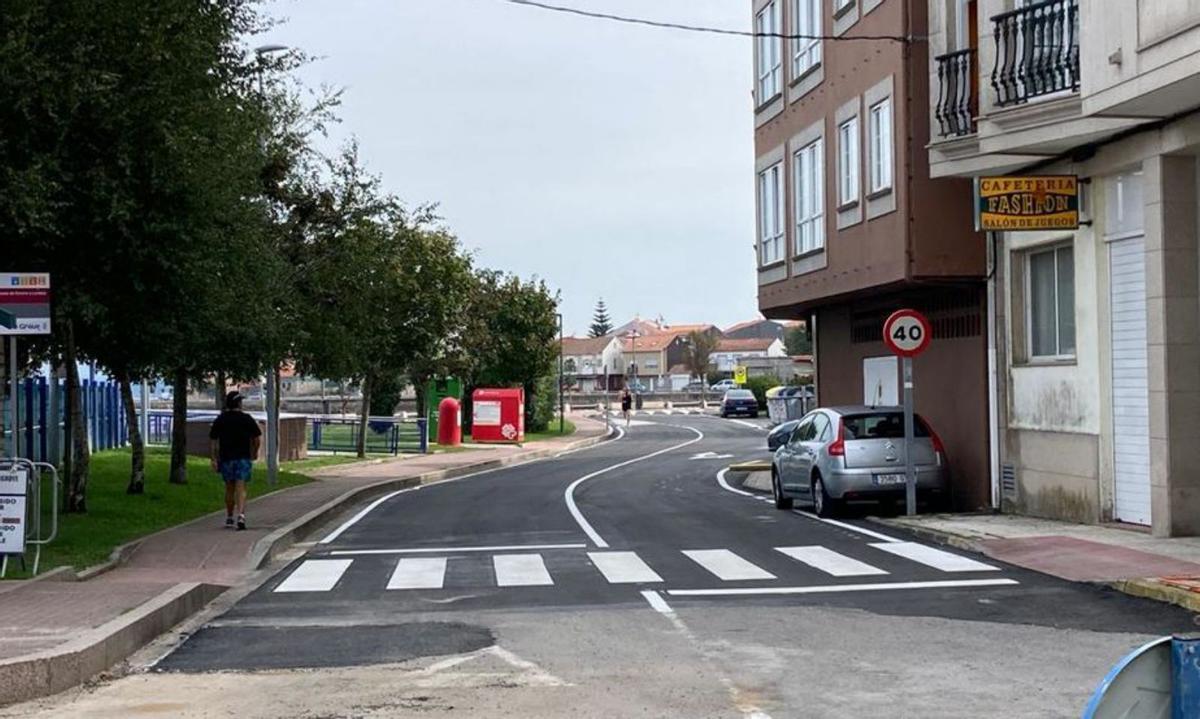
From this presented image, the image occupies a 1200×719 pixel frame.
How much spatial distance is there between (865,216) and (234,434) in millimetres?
10410

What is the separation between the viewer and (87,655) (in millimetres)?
9289

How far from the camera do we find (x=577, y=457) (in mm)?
45906

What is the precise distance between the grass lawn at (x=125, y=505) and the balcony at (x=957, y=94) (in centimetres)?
1182

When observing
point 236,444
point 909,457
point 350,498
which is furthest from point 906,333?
point 350,498

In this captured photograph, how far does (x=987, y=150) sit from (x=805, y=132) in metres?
9.18

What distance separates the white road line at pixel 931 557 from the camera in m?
14.2

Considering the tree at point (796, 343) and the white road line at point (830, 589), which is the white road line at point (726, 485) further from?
the tree at point (796, 343)

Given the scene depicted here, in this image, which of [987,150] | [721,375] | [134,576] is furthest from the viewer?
[721,375]

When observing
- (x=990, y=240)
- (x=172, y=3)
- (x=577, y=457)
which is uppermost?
(x=172, y=3)

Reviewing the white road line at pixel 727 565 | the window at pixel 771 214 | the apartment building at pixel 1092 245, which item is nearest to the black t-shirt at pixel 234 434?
the white road line at pixel 727 565

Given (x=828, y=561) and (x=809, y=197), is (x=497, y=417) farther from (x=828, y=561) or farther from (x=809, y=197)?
(x=828, y=561)

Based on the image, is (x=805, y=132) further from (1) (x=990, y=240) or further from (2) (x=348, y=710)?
(2) (x=348, y=710)

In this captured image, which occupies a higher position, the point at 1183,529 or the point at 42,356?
the point at 42,356

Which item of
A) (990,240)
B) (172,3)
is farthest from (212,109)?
(990,240)
